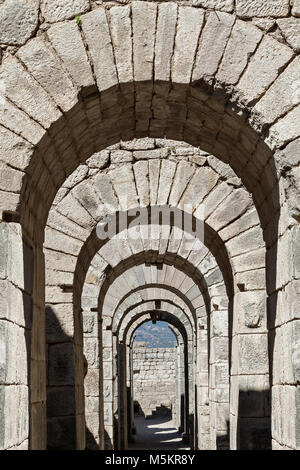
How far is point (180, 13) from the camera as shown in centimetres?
469

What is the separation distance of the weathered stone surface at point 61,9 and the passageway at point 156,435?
15448 millimetres

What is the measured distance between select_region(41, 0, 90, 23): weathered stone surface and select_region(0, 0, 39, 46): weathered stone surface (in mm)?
66

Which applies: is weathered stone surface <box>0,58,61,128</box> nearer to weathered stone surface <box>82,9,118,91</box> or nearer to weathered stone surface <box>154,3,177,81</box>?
weathered stone surface <box>82,9,118,91</box>

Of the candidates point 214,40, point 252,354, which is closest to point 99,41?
point 214,40

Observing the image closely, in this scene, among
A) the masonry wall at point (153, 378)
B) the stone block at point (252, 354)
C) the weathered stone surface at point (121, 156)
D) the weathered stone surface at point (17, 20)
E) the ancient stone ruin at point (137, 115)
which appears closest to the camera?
the ancient stone ruin at point (137, 115)

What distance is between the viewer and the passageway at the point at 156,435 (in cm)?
1988

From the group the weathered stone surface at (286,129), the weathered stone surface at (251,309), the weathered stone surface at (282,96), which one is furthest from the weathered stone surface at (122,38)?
the weathered stone surface at (251,309)

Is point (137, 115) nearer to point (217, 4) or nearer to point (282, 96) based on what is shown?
point (217, 4)

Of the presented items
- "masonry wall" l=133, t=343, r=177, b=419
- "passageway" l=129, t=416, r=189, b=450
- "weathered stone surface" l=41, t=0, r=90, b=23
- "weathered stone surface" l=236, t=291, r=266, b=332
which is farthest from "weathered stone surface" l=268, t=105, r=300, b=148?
"masonry wall" l=133, t=343, r=177, b=419

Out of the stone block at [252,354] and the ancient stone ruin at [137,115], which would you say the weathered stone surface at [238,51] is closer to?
the ancient stone ruin at [137,115]

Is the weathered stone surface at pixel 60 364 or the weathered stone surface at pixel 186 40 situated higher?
the weathered stone surface at pixel 186 40

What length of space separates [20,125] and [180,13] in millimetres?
1292
